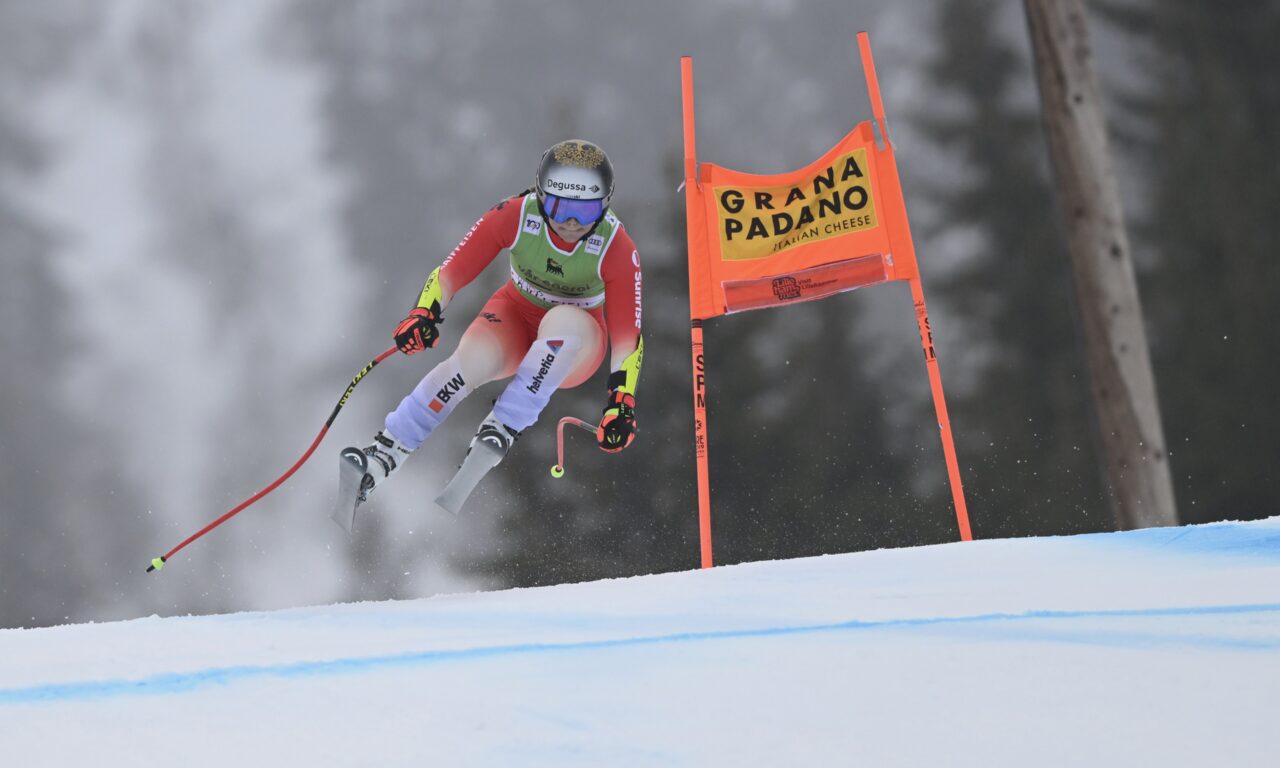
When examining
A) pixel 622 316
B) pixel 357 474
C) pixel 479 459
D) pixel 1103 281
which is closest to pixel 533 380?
pixel 479 459

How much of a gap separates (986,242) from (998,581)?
11.1 ft

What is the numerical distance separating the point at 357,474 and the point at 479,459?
318 mm

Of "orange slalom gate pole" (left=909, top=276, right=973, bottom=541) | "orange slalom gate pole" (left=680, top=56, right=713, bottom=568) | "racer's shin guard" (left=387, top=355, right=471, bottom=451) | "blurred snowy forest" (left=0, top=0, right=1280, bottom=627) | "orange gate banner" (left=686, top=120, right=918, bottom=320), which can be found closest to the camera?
"racer's shin guard" (left=387, top=355, right=471, bottom=451)

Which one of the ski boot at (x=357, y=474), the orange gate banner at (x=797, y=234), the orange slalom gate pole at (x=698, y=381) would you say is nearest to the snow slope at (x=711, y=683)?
the ski boot at (x=357, y=474)

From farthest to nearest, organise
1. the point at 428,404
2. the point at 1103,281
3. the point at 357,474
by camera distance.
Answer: the point at 1103,281
the point at 428,404
the point at 357,474

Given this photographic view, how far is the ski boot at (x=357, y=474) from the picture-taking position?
2.77 metres

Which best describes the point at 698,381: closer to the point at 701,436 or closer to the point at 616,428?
the point at 701,436

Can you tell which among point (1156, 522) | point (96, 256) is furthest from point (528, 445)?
point (1156, 522)

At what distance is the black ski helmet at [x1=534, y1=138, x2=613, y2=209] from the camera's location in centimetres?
278

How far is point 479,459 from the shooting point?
2.78 m

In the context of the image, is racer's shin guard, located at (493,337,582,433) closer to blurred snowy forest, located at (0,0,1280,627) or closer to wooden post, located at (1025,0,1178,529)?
blurred snowy forest, located at (0,0,1280,627)

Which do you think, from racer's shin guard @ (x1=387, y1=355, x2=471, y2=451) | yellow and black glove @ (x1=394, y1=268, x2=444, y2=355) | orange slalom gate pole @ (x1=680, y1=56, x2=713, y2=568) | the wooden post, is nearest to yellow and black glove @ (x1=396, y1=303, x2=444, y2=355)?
yellow and black glove @ (x1=394, y1=268, x2=444, y2=355)

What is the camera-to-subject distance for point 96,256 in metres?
5.32

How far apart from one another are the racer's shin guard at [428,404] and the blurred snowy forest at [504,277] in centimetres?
193
